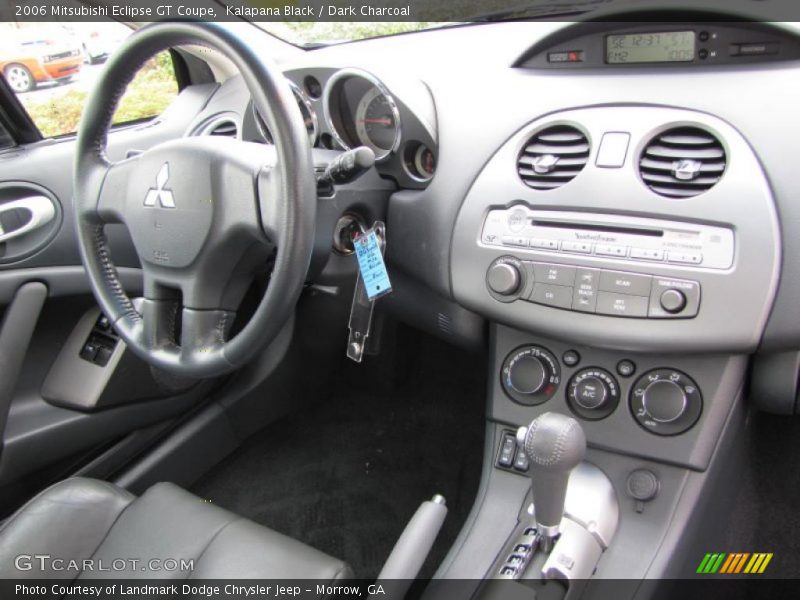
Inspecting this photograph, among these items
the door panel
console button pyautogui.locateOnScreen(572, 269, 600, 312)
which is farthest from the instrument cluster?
the door panel

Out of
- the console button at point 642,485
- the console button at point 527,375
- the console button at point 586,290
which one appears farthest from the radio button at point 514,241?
the console button at point 642,485

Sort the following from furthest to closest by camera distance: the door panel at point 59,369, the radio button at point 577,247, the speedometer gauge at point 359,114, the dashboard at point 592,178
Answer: the door panel at point 59,369 → the speedometer gauge at point 359,114 → the radio button at point 577,247 → the dashboard at point 592,178

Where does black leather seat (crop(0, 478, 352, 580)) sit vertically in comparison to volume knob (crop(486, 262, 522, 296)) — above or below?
below

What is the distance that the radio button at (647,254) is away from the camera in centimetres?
104

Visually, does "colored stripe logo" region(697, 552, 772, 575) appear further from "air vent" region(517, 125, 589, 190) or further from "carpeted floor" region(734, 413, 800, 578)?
"air vent" region(517, 125, 589, 190)

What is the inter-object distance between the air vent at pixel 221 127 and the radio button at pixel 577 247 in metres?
0.91

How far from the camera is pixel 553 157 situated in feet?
3.82

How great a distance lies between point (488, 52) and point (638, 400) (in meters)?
0.73

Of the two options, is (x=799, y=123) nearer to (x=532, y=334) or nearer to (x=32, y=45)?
(x=532, y=334)

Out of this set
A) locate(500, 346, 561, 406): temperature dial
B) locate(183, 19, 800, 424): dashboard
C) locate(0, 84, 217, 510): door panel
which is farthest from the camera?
locate(0, 84, 217, 510): door panel

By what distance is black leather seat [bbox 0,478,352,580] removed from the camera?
1.02 metres

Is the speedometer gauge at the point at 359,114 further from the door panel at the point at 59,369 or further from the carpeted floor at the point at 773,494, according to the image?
the carpeted floor at the point at 773,494

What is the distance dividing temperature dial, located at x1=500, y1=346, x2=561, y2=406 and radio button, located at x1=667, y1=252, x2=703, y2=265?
0.96ft

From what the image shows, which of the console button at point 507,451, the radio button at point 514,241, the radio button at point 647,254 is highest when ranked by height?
the radio button at point 647,254
